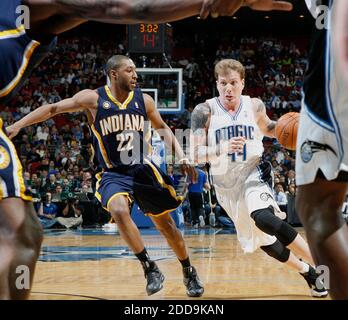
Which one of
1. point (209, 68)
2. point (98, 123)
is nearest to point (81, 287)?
point (98, 123)

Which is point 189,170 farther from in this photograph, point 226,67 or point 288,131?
point 226,67

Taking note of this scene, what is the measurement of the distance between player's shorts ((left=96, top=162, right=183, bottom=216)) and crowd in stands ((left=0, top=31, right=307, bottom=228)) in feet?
28.9

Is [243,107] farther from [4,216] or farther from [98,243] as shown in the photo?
[98,243]

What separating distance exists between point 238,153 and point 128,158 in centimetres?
98

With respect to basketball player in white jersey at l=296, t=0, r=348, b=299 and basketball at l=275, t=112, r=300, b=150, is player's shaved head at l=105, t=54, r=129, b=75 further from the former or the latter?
basketball player in white jersey at l=296, t=0, r=348, b=299

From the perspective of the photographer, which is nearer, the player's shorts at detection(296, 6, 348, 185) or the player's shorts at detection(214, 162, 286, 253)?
the player's shorts at detection(296, 6, 348, 185)

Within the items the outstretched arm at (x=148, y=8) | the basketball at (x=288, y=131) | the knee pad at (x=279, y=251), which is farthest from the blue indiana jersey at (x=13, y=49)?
the knee pad at (x=279, y=251)

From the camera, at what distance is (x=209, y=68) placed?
891 inches

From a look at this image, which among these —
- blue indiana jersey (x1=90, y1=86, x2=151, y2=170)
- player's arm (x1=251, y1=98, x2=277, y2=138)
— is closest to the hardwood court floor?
blue indiana jersey (x1=90, y1=86, x2=151, y2=170)

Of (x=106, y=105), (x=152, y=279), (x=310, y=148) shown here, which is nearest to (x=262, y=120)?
(x=106, y=105)

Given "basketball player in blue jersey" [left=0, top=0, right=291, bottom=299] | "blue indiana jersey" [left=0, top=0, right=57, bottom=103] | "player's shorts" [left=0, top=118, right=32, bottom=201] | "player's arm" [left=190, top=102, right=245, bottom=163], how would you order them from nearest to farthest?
1. "basketball player in blue jersey" [left=0, top=0, right=291, bottom=299]
2. "player's shorts" [left=0, top=118, right=32, bottom=201]
3. "blue indiana jersey" [left=0, top=0, right=57, bottom=103]
4. "player's arm" [left=190, top=102, right=245, bottom=163]

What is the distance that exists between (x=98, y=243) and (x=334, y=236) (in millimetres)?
8044

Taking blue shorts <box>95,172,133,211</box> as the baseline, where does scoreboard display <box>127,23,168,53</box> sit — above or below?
above

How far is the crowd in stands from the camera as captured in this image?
579 inches
